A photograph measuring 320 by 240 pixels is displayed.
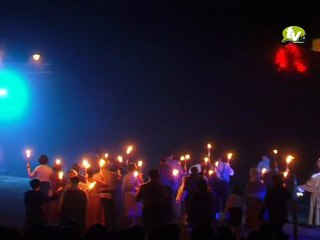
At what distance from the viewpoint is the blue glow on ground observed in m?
29.8

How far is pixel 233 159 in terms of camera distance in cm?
3172

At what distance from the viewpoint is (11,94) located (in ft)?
98.5

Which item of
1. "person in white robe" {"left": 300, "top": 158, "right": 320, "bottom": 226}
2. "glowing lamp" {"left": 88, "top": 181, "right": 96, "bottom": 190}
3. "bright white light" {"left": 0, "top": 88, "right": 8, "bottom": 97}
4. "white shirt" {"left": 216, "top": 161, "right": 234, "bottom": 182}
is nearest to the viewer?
"glowing lamp" {"left": 88, "top": 181, "right": 96, "bottom": 190}

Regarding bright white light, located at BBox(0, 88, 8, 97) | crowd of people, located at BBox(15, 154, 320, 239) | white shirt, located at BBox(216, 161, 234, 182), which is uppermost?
bright white light, located at BBox(0, 88, 8, 97)

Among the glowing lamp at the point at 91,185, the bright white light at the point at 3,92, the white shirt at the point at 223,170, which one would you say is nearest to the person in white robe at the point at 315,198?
the white shirt at the point at 223,170

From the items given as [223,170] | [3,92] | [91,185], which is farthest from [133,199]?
[3,92]

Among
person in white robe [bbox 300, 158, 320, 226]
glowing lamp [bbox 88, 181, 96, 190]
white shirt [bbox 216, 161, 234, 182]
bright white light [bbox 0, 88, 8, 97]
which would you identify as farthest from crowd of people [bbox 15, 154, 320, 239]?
bright white light [bbox 0, 88, 8, 97]

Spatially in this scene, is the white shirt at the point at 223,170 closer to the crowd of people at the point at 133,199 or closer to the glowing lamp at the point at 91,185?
the crowd of people at the point at 133,199

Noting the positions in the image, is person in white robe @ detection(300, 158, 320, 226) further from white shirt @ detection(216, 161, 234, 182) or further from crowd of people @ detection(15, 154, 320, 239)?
white shirt @ detection(216, 161, 234, 182)

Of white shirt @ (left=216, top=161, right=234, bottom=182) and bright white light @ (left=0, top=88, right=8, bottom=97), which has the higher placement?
bright white light @ (left=0, top=88, right=8, bottom=97)

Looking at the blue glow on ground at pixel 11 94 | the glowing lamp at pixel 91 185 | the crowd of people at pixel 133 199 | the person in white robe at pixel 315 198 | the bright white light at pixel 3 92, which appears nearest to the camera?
the crowd of people at pixel 133 199

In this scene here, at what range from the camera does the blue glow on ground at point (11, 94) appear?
2981cm

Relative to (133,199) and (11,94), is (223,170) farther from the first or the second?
(11,94)

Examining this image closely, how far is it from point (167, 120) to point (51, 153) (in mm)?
6805
